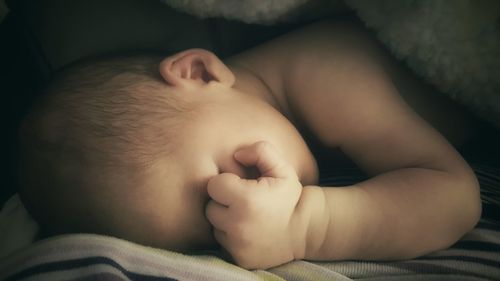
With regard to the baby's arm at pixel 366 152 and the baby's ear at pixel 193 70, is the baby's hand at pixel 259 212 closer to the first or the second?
the baby's arm at pixel 366 152

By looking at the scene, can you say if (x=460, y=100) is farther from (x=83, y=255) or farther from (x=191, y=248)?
(x=83, y=255)

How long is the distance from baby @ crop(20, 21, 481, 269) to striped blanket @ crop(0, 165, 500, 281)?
2 cm

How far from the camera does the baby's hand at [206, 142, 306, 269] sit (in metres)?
0.53

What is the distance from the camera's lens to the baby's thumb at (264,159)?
555 millimetres

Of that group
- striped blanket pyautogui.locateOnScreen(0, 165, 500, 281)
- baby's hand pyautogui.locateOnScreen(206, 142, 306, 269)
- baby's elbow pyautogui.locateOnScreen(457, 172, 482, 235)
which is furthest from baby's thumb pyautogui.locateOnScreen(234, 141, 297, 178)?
baby's elbow pyautogui.locateOnScreen(457, 172, 482, 235)

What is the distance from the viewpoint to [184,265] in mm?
521

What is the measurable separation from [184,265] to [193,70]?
0.28 m

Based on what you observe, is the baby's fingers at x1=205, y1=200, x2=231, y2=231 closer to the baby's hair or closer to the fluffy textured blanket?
the baby's hair

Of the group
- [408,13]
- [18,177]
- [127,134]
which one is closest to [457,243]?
[408,13]

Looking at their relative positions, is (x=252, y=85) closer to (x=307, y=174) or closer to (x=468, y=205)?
(x=307, y=174)

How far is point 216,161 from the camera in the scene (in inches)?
22.0

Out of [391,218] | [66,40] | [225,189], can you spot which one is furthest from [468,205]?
[66,40]

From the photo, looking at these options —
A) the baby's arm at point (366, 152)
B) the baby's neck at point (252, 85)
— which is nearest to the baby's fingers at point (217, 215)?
the baby's arm at point (366, 152)

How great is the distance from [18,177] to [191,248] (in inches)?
10.0
